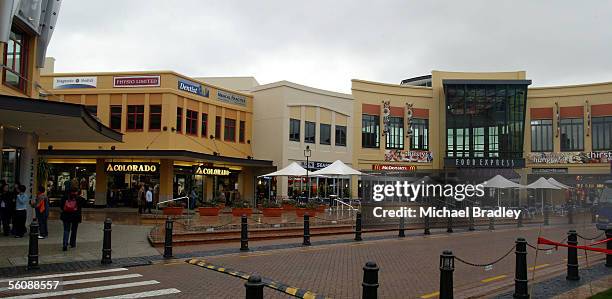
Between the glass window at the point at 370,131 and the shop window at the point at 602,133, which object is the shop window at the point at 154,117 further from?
Answer: the shop window at the point at 602,133

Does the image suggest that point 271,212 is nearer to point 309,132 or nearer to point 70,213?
point 70,213

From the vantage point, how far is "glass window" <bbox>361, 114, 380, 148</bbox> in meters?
46.7

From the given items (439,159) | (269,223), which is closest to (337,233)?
(269,223)

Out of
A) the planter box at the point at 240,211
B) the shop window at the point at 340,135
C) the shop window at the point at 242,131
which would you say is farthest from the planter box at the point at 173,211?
the shop window at the point at 340,135

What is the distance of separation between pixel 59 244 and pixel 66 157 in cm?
1914

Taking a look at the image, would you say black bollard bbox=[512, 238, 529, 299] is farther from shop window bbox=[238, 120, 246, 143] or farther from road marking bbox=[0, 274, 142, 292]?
shop window bbox=[238, 120, 246, 143]

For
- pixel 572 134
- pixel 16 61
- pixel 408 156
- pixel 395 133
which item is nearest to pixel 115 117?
pixel 16 61

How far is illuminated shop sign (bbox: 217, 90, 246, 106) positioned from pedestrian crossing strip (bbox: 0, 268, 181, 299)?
2760cm

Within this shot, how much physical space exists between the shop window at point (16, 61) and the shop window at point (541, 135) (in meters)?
46.4

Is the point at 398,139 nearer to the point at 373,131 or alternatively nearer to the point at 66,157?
the point at 373,131

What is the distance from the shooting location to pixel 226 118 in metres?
38.6

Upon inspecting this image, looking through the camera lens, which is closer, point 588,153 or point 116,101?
point 116,101

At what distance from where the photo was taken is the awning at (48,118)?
46.5 ft

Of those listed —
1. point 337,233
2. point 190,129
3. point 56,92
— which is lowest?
point 337,233
